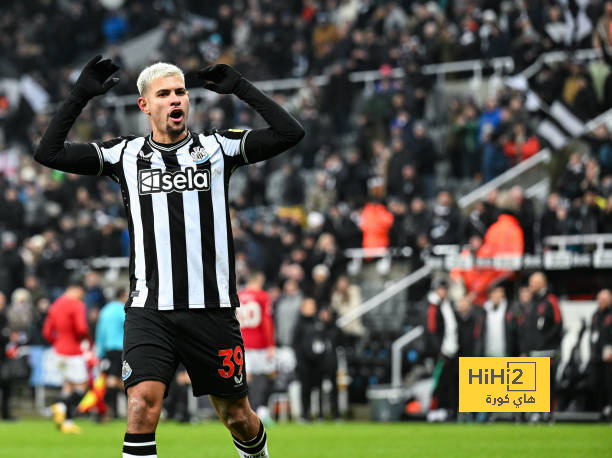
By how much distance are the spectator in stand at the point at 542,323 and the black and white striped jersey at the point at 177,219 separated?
1167cm

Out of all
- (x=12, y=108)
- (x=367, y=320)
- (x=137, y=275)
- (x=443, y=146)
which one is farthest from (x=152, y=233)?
(x=12, y=108)

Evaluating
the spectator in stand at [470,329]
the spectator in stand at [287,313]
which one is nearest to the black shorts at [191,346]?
the spectator in stand at [470,329]

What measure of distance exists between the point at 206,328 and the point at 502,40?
1828 cm

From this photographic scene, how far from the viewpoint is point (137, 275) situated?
7.31 m

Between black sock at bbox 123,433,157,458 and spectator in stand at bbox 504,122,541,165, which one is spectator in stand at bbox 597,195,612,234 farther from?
black sock at bbox 123,433,157,458

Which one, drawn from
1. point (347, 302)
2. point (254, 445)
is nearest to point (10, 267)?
point (347, 302)

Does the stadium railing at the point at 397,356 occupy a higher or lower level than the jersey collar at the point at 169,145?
lower

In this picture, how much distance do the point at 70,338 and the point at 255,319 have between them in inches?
111

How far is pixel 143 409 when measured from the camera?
6.94 meters

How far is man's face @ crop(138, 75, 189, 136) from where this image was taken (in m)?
7.25

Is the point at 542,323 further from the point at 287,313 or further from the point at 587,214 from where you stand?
the point at 287,313

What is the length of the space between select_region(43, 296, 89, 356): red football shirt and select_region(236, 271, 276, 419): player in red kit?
7.67 ft

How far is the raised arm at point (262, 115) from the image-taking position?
24.1 ft

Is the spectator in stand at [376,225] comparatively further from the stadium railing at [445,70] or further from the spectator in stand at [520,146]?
the stadium railing at [445,70]
